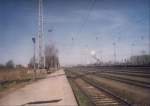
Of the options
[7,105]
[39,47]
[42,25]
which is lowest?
[7,105]

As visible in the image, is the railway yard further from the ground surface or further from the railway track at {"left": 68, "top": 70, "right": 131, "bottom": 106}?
the ground surface

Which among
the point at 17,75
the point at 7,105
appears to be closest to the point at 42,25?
the point at 17,75

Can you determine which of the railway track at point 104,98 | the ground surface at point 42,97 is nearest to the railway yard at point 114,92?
the railway track at point 104,98

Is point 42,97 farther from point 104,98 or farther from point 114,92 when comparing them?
point 114,92

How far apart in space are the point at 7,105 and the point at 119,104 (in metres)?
6.20

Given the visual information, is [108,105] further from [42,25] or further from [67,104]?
[42,25]

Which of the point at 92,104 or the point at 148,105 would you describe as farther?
the point at 92,104

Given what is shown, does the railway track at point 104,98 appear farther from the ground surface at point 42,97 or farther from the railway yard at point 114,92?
the ground surface at point 42,97

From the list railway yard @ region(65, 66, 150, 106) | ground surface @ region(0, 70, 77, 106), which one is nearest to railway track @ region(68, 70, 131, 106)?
railway yard @ region(65, 66, 150, 106)

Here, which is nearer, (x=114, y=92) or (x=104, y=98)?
(x=104, y=98)

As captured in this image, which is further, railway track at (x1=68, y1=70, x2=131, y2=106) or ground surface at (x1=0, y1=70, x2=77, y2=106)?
ground surface at (x1=0, y1=70, x2=77, y2=106)

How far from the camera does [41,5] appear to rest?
153 ft

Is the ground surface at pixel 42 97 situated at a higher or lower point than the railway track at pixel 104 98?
lower

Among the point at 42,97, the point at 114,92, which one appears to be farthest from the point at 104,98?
the point at 42,97
